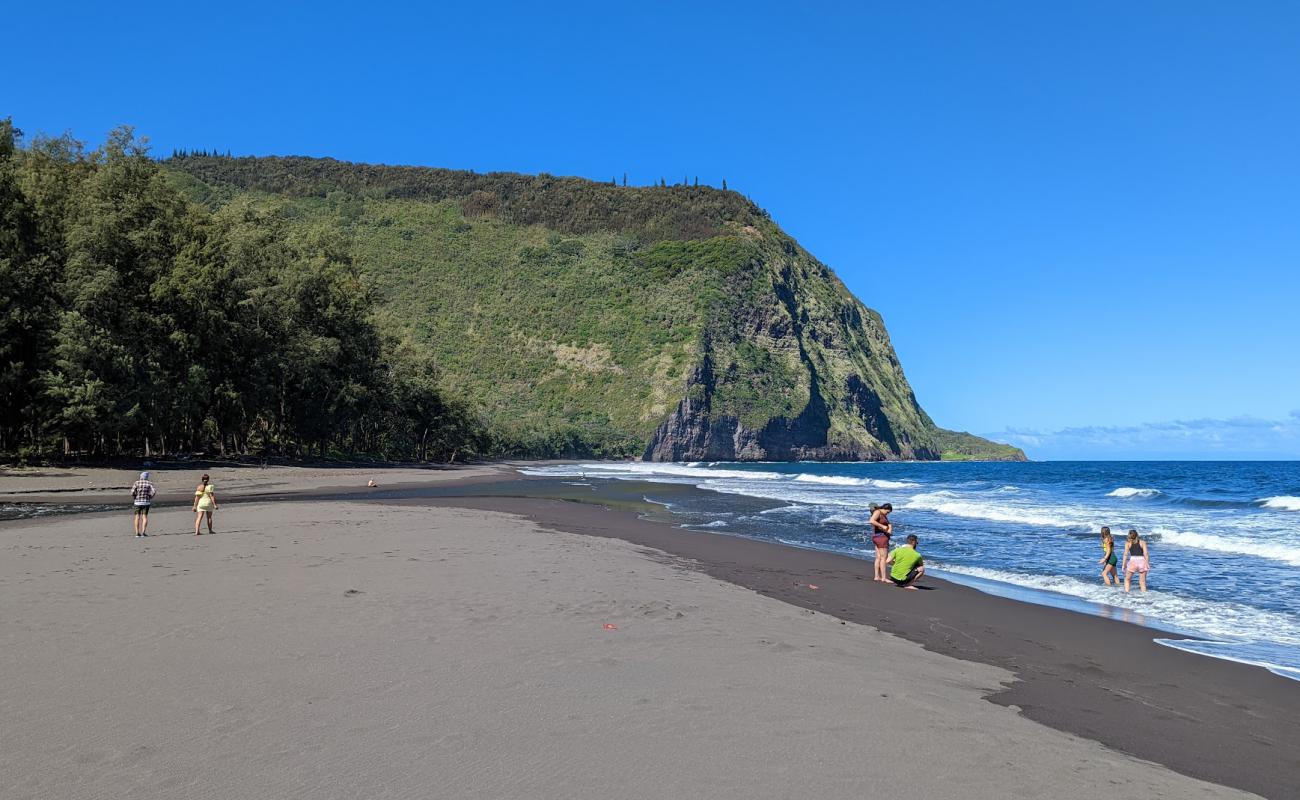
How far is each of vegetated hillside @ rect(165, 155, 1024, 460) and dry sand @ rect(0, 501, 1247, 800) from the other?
125429mm

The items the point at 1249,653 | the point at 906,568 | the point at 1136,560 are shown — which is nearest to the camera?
the point at 1249,653

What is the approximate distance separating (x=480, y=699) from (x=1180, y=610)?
13379mm

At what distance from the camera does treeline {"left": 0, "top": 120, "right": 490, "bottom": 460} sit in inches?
1555

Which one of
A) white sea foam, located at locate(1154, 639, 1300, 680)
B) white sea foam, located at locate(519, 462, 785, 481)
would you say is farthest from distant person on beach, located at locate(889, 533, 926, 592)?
white sea foam, located at locate(519, 462, 785, 481)

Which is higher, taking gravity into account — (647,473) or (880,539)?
(880,539)

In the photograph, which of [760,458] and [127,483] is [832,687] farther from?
[760,458]

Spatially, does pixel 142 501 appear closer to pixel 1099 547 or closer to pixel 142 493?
pixel 142 493

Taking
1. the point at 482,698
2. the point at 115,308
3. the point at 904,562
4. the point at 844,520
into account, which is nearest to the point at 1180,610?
the point at 904,562

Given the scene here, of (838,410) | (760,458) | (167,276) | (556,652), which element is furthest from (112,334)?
(838,410)

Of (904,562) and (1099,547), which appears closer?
(904,562)

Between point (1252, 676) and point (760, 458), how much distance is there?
517 ft

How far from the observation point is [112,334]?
4112 centimetres

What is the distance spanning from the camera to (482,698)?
6461 millimetres

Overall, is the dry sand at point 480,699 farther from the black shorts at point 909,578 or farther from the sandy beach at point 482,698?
the black shorts at point 909,578
